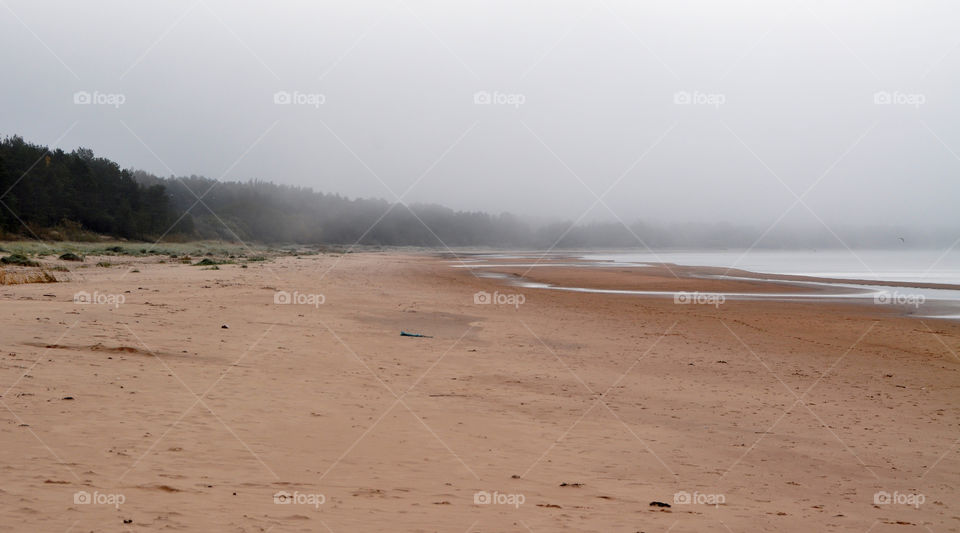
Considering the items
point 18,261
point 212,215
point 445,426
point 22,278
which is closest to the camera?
point 445,426

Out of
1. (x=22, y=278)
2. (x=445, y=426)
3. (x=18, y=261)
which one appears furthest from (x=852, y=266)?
(x=445, y=426)

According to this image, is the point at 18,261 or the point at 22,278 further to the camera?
the point at 18,261

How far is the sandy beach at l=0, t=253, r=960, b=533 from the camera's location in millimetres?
5508

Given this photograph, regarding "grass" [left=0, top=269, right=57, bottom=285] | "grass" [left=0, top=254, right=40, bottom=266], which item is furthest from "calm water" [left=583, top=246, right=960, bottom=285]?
"grass" [left=0, top=254, right=40, bottom=266]

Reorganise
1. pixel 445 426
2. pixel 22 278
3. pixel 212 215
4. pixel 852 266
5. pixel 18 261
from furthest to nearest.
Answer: pixel 212 215 → pixel 852 266 → pixel 18 261 → pixel 22 278 → pixel 445 426

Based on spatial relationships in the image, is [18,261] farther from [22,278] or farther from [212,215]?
[212,215]

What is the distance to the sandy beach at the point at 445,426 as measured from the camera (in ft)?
18.1

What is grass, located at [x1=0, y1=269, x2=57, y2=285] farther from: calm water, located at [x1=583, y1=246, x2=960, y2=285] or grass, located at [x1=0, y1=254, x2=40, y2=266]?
calm water, located at [x1=583, y1=246, x2=960, y2=285]

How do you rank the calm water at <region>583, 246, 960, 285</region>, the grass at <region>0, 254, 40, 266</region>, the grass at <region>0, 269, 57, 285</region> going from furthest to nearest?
1. the calm water at <region>583, 246, 960, 285</region>
2. the grass at <region>0, 254, 40, 266</region>
3. the grass at <region>0, 269, 57, 285</region>

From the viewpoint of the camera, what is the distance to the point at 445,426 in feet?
27.6

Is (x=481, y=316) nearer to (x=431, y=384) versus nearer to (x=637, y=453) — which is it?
(x=431, y=384)

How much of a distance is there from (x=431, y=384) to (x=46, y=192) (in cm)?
5365

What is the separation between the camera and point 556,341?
53.1 feet

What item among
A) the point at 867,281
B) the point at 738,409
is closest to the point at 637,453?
Answer: the point at 738,409
